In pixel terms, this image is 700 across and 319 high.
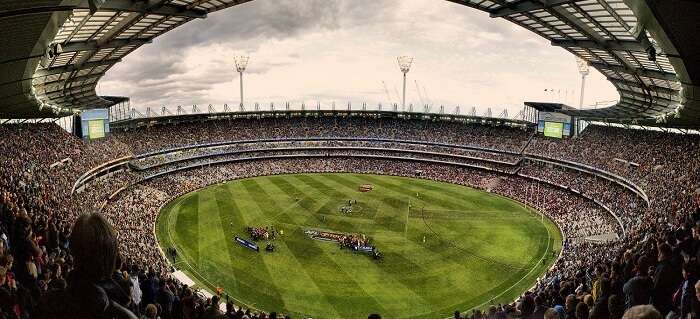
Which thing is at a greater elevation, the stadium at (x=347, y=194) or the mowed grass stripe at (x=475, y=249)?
the stadium at (x=347, y=194)

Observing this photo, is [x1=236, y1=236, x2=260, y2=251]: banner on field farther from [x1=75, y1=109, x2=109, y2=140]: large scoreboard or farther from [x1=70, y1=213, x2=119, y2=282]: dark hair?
[x1=70, y1=213, x2=119, y2=282]: dark hair

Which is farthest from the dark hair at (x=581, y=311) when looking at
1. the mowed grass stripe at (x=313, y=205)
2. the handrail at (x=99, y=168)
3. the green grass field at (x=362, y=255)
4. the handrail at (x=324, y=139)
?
the handrail at (x=324, y=139)

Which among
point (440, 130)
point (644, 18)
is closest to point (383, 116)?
point (440, 130)

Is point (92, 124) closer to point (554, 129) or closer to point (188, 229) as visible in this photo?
point (188, 229)

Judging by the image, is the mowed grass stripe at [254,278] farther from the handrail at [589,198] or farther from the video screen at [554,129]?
the video screen at [554,129]

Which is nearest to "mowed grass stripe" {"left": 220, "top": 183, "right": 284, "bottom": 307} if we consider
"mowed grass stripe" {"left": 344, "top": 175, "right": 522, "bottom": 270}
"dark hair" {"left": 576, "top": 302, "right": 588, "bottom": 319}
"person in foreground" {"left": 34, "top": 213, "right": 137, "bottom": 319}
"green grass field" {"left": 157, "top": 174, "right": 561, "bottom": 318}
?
"green grass field" {"left": 157, "top": 174, "right": 561, "bottom": 318}

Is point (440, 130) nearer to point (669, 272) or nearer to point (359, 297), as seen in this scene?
point (359, 297)
